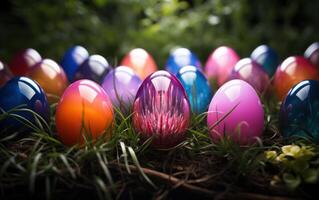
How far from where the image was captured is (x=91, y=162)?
3.79ft

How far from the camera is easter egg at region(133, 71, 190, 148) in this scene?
1236 millimetres

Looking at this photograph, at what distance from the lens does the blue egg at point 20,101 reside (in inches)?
51.6

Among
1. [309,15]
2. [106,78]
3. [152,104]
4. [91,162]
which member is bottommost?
[91,162]

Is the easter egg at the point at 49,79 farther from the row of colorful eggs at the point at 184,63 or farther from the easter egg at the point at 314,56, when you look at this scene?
the easter egg at the point at 314,56

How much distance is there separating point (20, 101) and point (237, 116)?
0.66m

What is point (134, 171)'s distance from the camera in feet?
3.79

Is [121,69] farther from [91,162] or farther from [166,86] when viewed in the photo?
[91,162]

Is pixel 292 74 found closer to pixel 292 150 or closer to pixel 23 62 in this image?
pixel 292 150

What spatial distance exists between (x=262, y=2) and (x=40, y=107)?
7.54 ft

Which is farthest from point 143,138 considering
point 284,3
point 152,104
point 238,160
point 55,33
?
point 284,3

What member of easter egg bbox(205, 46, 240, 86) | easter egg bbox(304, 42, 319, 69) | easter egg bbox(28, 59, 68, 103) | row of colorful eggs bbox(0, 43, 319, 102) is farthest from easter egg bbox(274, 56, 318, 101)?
easter egg bbox(28, 59, 68, 103)

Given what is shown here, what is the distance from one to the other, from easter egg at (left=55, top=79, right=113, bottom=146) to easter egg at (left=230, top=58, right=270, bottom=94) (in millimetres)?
583

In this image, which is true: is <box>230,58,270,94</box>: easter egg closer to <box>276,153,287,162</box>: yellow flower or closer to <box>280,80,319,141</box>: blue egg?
<box>280,80,319,141</box>: blue egg

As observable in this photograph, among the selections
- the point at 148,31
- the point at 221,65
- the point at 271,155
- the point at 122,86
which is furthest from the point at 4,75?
the point at 148,31
